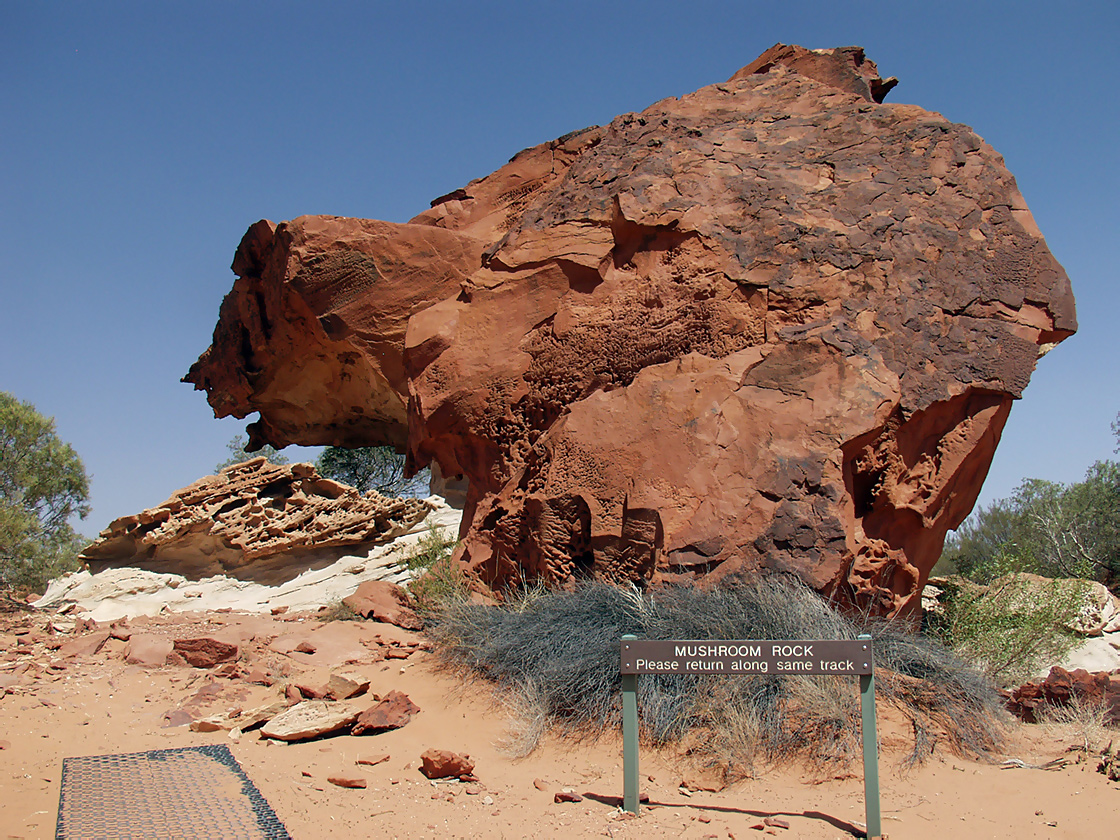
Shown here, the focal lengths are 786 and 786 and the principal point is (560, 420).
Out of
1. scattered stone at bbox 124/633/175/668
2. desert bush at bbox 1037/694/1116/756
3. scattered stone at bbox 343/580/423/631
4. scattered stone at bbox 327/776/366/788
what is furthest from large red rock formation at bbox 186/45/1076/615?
scattered stone at bbox 124/633/175/668

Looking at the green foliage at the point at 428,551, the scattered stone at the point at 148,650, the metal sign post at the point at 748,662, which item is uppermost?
the green foliage at the point at 428,551

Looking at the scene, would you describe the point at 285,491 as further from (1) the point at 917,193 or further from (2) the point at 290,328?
(1) the point at 917,193

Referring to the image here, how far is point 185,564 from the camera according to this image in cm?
1091

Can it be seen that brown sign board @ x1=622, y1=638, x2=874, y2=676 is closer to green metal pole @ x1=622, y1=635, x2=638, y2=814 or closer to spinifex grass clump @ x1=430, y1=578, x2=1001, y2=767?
green metal pole @ x1=622, y1=635, x2=638, y2=814

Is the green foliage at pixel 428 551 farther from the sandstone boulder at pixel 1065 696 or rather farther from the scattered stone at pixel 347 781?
the sandstone boulder at pixel 1065 696

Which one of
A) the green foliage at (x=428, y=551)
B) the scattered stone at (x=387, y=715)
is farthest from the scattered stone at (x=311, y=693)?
the green foliage at (x=428, y=551)

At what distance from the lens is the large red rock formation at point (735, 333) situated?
16.6 feet

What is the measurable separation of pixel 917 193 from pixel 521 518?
3.99 metres

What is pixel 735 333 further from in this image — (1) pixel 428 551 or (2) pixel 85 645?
(2) pixel 85 645

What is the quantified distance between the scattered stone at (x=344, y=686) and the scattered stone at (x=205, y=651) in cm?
136

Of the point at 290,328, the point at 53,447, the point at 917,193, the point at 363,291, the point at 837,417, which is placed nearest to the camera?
the point at 837,417

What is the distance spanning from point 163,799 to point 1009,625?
→ 240 inches

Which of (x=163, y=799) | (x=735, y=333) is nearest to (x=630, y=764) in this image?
(x=163, y=799)

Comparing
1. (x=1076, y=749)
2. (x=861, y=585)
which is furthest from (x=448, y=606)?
(x=1076, y=749)
